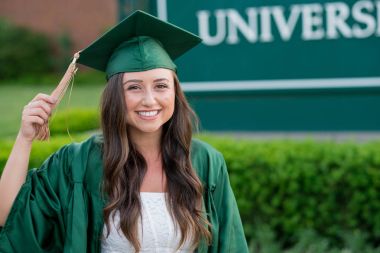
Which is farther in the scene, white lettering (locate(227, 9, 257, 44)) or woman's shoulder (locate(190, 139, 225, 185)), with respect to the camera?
white lettering (locate(227, 9, 257, 44))

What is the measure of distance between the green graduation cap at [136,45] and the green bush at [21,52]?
60.5 ft

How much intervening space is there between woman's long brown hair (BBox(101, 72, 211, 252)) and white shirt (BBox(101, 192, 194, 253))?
0.02 meters

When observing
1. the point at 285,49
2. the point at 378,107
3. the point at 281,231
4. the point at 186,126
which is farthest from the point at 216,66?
the point at 186,126

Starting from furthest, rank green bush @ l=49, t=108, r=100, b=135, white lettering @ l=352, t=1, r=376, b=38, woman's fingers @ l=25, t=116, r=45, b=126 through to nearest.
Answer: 1. green bush @ l=49, t=108, r=100, b=135
2. white lettering @ l=352, t=1, r=376, b=38
3. woman's fingers @ l=25, t=116, r=45, b=126

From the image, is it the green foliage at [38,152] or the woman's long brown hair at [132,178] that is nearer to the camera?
the woman's long brown hair at [132,178]

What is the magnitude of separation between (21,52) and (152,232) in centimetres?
1892

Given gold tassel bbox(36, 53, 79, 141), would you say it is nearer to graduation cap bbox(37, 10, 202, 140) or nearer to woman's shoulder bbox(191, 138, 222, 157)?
graduation cap bbox(37, 10, 202, 140)

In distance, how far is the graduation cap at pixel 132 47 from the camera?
90.7 inches

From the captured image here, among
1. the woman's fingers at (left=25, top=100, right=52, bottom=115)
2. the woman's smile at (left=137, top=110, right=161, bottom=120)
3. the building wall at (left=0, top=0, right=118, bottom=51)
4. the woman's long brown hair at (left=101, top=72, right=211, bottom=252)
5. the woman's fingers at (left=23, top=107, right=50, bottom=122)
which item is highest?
the building wall at (left=0, top=0, right=118, bottom=51)

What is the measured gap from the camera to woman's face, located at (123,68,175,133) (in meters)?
2.27

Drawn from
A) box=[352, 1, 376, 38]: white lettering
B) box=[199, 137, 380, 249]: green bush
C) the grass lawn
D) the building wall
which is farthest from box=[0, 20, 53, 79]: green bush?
box=[199, 137, 380, 249]: green bush

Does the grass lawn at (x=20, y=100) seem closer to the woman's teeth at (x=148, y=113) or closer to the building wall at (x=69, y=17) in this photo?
the building wall at (x=69, y=17)

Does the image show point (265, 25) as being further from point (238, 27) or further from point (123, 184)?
point (123, 184)

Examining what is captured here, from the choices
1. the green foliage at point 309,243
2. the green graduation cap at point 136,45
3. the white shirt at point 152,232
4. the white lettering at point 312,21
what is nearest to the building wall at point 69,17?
the white lettering at point 312,21
